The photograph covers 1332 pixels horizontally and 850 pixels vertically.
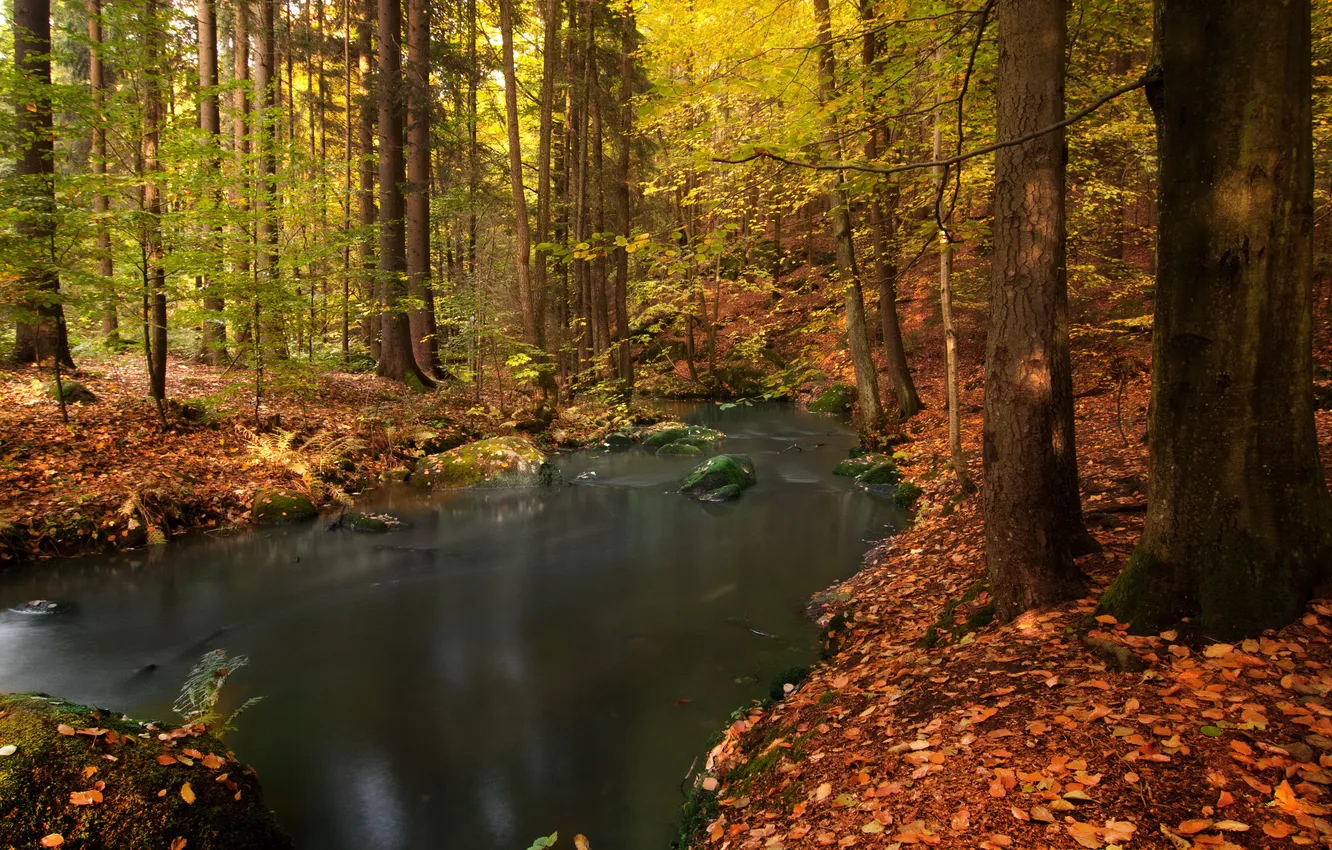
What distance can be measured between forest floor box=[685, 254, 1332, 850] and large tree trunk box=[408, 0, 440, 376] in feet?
41.7

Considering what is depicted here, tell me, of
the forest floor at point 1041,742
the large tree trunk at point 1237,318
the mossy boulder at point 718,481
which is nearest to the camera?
the forest floor at point 1041,742

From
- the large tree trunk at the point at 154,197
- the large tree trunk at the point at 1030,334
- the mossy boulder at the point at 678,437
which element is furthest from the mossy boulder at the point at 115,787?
the mossy boulder at the point at 678,437

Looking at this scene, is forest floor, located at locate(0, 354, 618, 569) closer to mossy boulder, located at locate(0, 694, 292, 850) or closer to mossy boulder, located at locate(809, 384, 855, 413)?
mossy boulder, located at locate(0, 694, 292, 850)

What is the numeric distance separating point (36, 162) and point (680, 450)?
11.8 m

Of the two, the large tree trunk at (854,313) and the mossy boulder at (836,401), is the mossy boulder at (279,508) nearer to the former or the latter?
the large tree trunk at (854,313)

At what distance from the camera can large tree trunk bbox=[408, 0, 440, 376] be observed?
14102 mm

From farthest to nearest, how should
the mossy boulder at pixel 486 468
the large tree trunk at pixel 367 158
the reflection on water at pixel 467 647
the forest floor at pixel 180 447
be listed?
the large tree trunk at pixel 367 158 → the mossy boulder at pixel 486 468 → the forest floor at pixel 180 447 → the reflection on water at pixel 467 647

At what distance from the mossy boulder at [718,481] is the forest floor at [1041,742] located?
21.8 ft

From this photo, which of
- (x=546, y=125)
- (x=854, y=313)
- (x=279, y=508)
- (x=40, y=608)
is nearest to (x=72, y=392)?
(x=279, y=508)

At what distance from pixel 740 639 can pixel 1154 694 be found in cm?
391

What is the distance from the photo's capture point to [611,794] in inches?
171

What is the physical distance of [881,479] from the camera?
36.6ft

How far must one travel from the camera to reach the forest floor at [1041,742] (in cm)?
227

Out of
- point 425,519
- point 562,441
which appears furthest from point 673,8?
point 425,519
